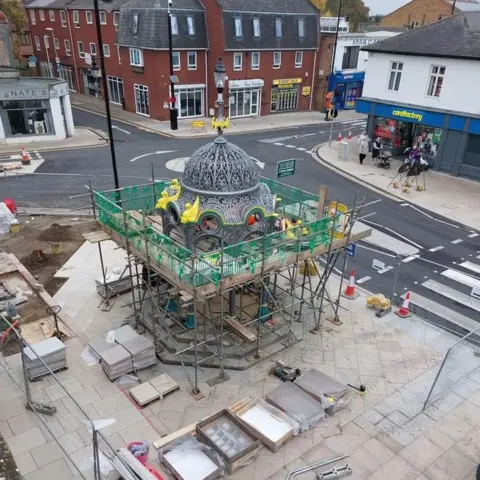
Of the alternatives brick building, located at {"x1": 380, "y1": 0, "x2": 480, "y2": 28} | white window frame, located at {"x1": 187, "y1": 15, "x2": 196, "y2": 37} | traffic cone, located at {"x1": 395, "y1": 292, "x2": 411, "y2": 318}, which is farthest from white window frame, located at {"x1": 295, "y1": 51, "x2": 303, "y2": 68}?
traffic cone, located at {"x1": 395, "y1": 292, "x2": 411, "y2": 318}

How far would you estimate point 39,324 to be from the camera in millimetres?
13633

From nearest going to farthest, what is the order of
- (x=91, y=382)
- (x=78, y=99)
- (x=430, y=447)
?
(x=430, y=447) < (x=91, y=382) < (x=78, y=99)

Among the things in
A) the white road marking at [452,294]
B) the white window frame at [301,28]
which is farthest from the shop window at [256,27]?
the white road marking at [452,294]

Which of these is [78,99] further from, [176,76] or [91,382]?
[91,382]

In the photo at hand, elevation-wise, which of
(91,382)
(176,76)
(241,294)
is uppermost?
(176,76)

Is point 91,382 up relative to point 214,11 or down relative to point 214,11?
down

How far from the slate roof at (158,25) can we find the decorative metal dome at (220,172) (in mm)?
29606

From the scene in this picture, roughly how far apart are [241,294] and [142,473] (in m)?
6.34

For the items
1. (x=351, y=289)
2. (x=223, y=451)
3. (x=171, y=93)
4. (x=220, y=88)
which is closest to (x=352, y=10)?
(x=171, y=93)

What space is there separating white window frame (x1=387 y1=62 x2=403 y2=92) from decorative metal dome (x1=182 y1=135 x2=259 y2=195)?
72.6 ft

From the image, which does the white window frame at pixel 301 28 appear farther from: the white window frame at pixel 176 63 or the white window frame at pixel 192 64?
the white window frame at pixel 176 63

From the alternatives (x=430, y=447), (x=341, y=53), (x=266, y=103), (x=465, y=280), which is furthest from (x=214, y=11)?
(x=430, y=447)

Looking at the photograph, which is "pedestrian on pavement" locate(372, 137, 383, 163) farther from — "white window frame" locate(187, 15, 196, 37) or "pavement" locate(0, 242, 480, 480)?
"white window frame" locate(187, 15, 196, 37)

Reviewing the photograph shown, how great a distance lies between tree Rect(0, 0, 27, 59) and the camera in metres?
60.7
